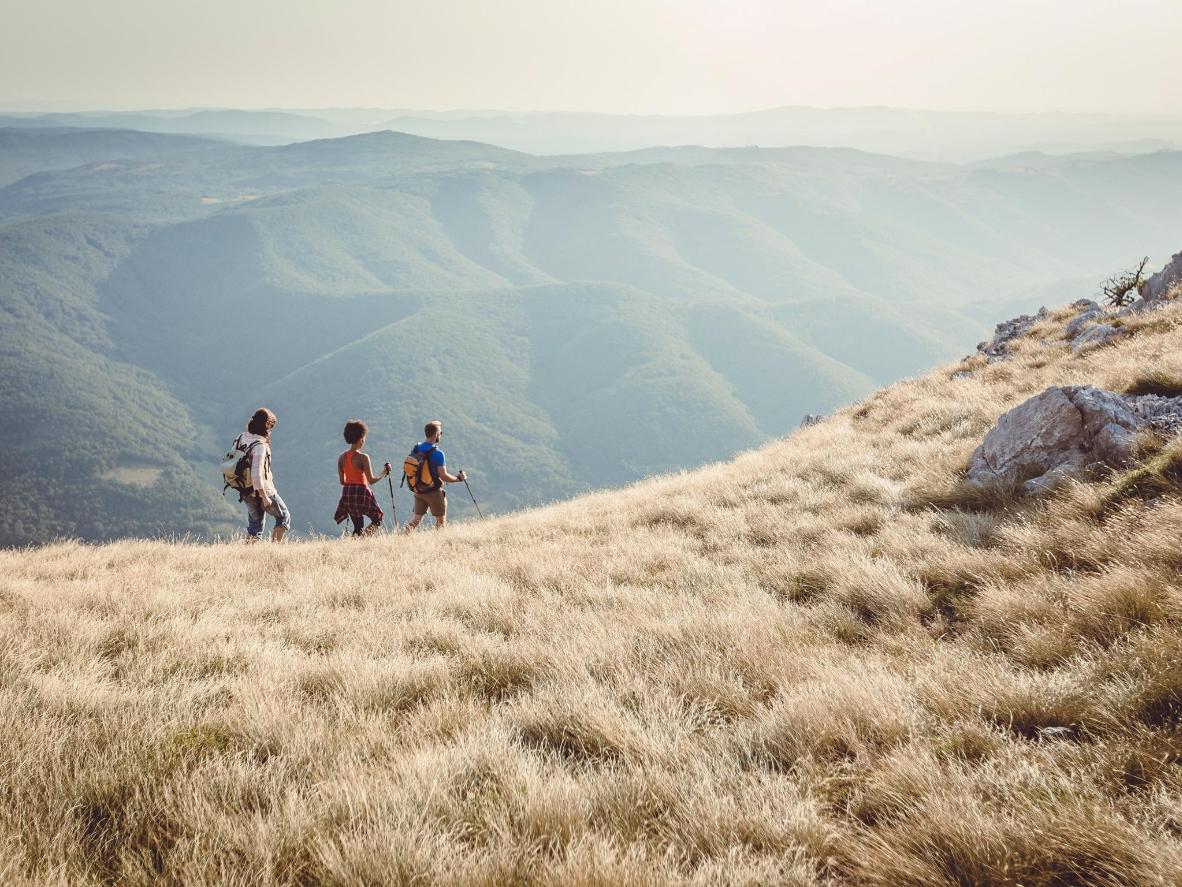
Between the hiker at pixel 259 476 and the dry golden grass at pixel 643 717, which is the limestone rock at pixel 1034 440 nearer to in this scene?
the dry golden grass at pixel 643 717

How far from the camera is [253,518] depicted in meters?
9.88

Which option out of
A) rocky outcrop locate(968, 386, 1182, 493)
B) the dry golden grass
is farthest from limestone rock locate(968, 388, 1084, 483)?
the dry golden grass

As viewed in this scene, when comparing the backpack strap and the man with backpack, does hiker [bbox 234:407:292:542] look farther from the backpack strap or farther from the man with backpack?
the backpack strap

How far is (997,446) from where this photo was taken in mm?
6973

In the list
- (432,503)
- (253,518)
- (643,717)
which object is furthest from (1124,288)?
(253,518)

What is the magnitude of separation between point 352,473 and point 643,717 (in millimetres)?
8083

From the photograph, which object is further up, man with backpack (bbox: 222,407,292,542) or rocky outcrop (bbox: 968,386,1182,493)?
rocky outcrop (bbox: 968,386,1182,493)

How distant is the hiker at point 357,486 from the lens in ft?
32.5

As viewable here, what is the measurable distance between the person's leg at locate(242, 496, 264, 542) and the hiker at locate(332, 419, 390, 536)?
1.09m

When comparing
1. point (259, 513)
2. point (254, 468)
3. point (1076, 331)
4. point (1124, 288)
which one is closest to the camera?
point (254, 468)

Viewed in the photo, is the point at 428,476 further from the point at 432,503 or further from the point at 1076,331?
the point at 1076,331

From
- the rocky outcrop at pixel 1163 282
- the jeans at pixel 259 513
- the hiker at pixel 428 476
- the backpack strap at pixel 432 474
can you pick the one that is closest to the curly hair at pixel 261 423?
the jeans at pixel 259 513

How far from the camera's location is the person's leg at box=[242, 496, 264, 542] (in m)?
9.59

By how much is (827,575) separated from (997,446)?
338 centimetres
